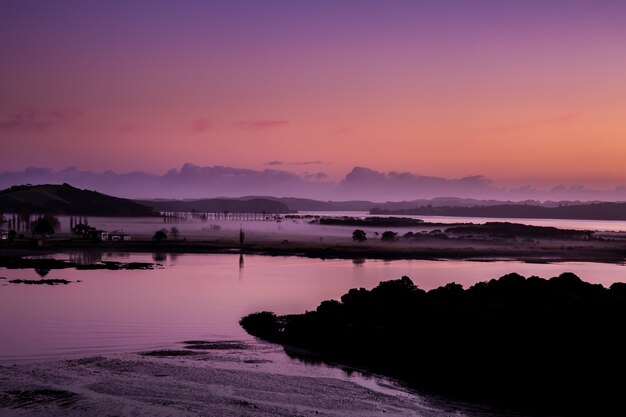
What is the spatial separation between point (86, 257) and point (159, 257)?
248 inches

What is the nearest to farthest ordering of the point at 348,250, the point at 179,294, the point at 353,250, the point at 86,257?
the point at 179,294, the point at 86,257, the point at 348,250, the point at 353,250

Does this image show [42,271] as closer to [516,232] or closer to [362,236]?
[362,236]

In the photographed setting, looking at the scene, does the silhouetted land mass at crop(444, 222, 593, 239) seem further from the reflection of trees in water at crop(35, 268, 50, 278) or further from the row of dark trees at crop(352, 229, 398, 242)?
the reflection of trees in water at crop(35, 268, 50, 278)

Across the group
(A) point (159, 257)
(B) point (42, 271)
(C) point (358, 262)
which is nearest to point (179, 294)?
(B) point (42, 271)

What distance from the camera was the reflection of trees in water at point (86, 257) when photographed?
5156cm

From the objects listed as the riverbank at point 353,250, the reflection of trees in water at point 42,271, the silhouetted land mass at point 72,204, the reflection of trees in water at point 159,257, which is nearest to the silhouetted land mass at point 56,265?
the reflection of trees in water at point 42,271

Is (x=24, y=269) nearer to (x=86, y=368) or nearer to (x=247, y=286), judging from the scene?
(x=247, y=286)

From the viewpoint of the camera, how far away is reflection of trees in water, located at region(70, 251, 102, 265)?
Answer: 51562mm

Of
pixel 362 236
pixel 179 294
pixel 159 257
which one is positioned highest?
pixel 362 236

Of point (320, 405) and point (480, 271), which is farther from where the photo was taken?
point (480, 271)

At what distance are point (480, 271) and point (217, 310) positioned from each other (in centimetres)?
2631

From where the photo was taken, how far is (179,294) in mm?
32719

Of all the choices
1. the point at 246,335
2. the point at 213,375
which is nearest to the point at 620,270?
the point at 246,335

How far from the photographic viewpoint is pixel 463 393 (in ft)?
49.2
